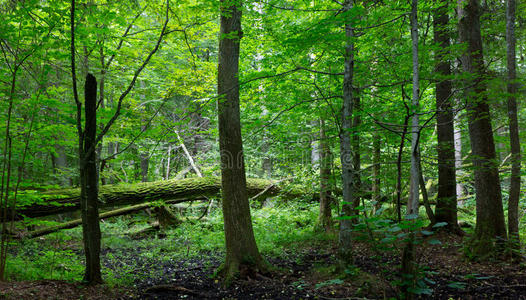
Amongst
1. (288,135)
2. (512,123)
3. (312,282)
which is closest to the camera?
(312,282)

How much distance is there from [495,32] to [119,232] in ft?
36.3

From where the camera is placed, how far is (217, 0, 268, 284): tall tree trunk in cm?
478

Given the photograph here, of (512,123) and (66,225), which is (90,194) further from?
(512,123)

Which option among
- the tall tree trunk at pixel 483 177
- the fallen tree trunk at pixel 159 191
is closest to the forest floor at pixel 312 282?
the tall tree trunk at pixel 483 177

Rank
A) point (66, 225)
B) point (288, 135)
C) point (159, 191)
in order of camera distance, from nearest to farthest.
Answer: point (288, 135) → point (66, 225) → point (159, 191)

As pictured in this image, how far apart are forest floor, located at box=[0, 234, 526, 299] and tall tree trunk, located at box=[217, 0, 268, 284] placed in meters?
0.41

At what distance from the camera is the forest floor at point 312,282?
3.50 m

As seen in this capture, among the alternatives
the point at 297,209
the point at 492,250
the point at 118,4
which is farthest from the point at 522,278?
the point at 118,4

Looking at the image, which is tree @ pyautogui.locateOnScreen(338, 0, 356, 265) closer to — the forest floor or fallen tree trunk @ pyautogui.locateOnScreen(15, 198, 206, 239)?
the forest floor

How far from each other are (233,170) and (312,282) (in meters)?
2.12

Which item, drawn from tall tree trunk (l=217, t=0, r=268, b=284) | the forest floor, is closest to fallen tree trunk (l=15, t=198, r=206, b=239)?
the forest floor

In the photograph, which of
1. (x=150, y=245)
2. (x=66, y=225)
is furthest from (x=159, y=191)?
(x=66, y=225)

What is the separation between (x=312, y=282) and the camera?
4398 mm

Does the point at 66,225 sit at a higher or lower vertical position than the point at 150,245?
higher
